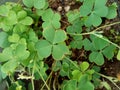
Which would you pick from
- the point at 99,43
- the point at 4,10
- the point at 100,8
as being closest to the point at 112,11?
the point at 100,8

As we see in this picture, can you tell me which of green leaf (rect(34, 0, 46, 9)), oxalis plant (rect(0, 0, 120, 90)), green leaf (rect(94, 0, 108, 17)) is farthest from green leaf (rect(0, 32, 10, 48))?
green leaf (rect(94, 0, 108, 17))

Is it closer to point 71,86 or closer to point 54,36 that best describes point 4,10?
point 54,36

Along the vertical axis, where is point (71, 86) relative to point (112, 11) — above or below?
below

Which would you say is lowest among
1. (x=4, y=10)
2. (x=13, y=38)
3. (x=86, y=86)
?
(x=86, y=86)

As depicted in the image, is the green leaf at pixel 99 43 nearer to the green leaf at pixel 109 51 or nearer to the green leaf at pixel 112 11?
the green leaf at pixel 109 51

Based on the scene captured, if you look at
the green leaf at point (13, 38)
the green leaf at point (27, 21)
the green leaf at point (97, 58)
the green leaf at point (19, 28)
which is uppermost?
the green leaf at point (27, 21)

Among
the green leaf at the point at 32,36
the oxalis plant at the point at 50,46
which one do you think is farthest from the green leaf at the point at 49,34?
the green leaf at the point at 32,36
